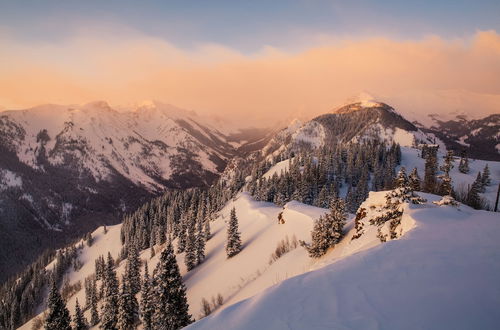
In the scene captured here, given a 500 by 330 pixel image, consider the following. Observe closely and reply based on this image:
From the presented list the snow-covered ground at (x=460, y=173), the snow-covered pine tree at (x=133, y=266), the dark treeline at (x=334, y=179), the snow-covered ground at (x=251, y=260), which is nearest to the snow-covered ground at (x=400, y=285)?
the snow-covered ground at (x=251, y=260)

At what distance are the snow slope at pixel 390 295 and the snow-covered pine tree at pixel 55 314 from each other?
33374 millimetres

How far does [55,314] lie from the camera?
3453 cm

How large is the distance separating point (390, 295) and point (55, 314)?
38.5 metres

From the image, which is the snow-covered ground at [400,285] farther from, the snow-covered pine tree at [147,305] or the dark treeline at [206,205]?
the dark treeline at [206,205]

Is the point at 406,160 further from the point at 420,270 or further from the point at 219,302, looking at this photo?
the point at 420,270

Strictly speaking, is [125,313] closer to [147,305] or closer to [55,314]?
[147,305]

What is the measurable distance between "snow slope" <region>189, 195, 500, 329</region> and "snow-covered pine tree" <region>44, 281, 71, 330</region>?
3337 centimetres

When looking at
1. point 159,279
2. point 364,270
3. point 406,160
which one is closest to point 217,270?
point 159,279

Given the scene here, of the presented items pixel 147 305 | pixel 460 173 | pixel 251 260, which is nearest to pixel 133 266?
pixel 147 305

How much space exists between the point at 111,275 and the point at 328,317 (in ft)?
142

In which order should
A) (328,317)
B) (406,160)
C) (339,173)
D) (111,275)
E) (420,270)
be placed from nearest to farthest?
(328,317) < (420,270) < (111,275) < (339,173) < (406,160)

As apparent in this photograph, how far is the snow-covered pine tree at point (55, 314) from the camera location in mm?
34000

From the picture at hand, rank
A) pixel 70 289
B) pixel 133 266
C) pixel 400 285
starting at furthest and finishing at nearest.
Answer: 1. pixel 70 289
2. pixel 133 266
3. pixel 400 285

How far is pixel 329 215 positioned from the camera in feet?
105
